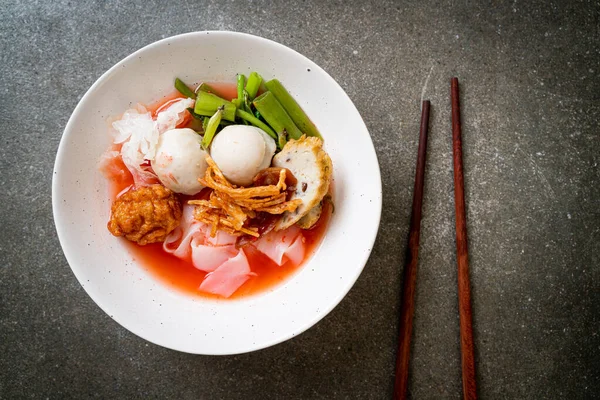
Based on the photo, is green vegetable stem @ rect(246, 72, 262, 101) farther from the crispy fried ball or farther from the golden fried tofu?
the crispy fried ball

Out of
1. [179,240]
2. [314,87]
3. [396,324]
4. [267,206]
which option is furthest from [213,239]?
[396,324]

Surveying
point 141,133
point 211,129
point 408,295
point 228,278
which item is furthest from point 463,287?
point 141,133

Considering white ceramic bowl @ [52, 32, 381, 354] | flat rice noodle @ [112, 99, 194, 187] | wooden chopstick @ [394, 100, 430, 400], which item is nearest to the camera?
white ceramic bowl @ [52, 32, 381, 354]

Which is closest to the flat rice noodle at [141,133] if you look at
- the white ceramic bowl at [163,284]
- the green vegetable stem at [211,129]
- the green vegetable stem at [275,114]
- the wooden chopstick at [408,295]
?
the white ceramic bowl at [163,284]

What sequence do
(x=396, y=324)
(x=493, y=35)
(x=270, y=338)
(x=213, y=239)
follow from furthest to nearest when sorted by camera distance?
(x=493, y=35) < (x=396, y=324) < (x=213, y=239) < (x=270, y=338)

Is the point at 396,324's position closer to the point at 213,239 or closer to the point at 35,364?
the point at 213,239

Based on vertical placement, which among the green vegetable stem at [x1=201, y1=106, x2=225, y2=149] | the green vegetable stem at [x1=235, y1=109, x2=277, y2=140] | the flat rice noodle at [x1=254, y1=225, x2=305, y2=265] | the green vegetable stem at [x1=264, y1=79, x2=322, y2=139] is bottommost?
the flat rice noodle at [x1=254, y1=225, x2=305, y2=265]

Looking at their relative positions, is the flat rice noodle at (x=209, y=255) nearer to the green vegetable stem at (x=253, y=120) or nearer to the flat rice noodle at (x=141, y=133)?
the flat rice noodle at (x=141, y=133)

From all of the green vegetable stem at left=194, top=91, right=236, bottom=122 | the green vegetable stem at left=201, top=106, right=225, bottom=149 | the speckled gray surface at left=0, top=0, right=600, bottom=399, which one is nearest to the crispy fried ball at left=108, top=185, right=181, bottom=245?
the green vegetable stem at left=201, top=106, right=225, bottom=149
